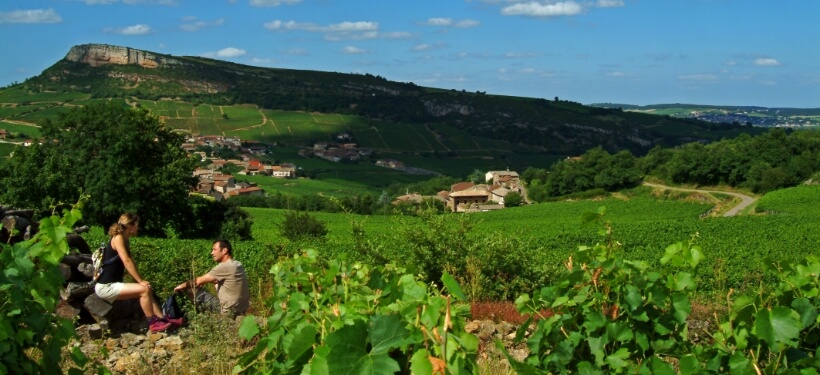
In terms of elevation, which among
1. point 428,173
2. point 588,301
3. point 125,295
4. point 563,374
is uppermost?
point 588,301

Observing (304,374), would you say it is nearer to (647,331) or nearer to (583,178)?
(647,331)

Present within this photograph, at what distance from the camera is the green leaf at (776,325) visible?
145 inches

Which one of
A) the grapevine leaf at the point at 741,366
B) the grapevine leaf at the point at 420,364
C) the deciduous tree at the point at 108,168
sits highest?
the grapevine leaf at the point at 420,364

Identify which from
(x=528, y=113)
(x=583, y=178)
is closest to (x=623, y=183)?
(x=583, y=178)

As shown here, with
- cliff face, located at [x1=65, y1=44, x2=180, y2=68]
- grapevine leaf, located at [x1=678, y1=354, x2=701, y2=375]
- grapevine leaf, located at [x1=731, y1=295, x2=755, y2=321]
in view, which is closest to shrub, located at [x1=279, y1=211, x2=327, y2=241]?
grapevine leaf, located at [x1=731, y1=295, x2=755, y2=321]

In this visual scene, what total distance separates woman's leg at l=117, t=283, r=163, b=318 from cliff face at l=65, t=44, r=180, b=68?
18556cm

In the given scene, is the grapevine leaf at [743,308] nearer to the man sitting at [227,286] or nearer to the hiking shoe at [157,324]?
the man sitting at [227,286]

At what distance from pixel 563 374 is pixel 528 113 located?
576ft

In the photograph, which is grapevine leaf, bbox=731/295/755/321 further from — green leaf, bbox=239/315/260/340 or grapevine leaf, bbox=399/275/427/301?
green leaf, bbox=239/315/260/340

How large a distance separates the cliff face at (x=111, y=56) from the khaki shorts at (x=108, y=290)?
185 metres

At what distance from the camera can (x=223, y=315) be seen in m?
7.64

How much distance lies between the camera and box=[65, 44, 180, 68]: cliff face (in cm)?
18212

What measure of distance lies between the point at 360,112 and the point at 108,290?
16285cm

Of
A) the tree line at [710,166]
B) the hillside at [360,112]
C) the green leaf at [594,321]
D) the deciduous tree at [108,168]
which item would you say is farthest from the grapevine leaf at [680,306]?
the hillside at [360,112]
